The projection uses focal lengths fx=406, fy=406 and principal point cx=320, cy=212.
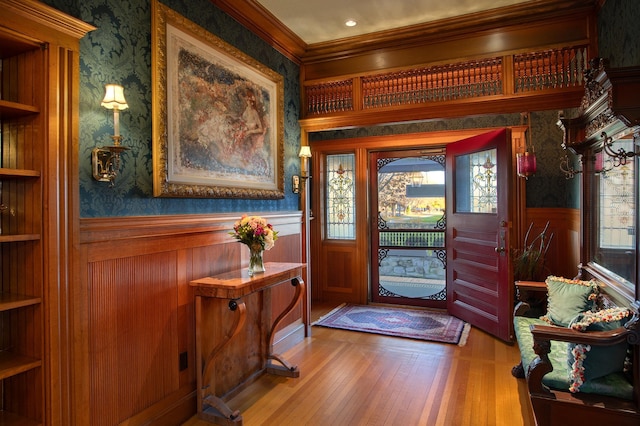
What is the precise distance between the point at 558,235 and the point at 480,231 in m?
1.06

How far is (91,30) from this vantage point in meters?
2.07

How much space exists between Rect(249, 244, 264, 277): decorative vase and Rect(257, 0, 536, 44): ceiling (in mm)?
2083

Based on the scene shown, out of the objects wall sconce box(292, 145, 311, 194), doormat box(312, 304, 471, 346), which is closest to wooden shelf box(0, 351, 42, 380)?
wall sconce box(292, 145, 311, 194)

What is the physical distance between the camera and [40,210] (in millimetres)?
1928

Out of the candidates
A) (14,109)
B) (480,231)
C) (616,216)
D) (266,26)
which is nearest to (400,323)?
(480,231)

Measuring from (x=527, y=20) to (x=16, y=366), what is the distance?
4.38 meters

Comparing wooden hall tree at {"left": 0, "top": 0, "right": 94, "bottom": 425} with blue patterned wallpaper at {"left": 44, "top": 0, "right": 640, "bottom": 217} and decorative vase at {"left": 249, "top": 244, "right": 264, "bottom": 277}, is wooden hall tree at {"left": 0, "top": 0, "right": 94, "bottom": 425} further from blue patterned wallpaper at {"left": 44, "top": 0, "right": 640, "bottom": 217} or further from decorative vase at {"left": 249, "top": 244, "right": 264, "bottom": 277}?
decorative vase at {"left": 249, "top": 244, "right": 264, "bottom": 277}

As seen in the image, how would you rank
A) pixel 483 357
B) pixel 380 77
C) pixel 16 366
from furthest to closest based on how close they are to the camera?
pixel 380 77
pixel 483 357
pixel 16 366

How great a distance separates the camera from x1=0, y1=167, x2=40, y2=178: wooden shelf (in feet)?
5.74

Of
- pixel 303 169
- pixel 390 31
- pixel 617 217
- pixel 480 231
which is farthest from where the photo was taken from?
pixel 480 231

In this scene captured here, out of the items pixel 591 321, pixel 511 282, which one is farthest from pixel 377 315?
pixel 591 321

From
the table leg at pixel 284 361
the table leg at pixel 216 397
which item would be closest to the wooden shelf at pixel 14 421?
the table leg at pixel 216 397

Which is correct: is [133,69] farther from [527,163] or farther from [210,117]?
[527,163]

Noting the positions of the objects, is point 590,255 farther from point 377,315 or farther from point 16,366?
point 16,366
